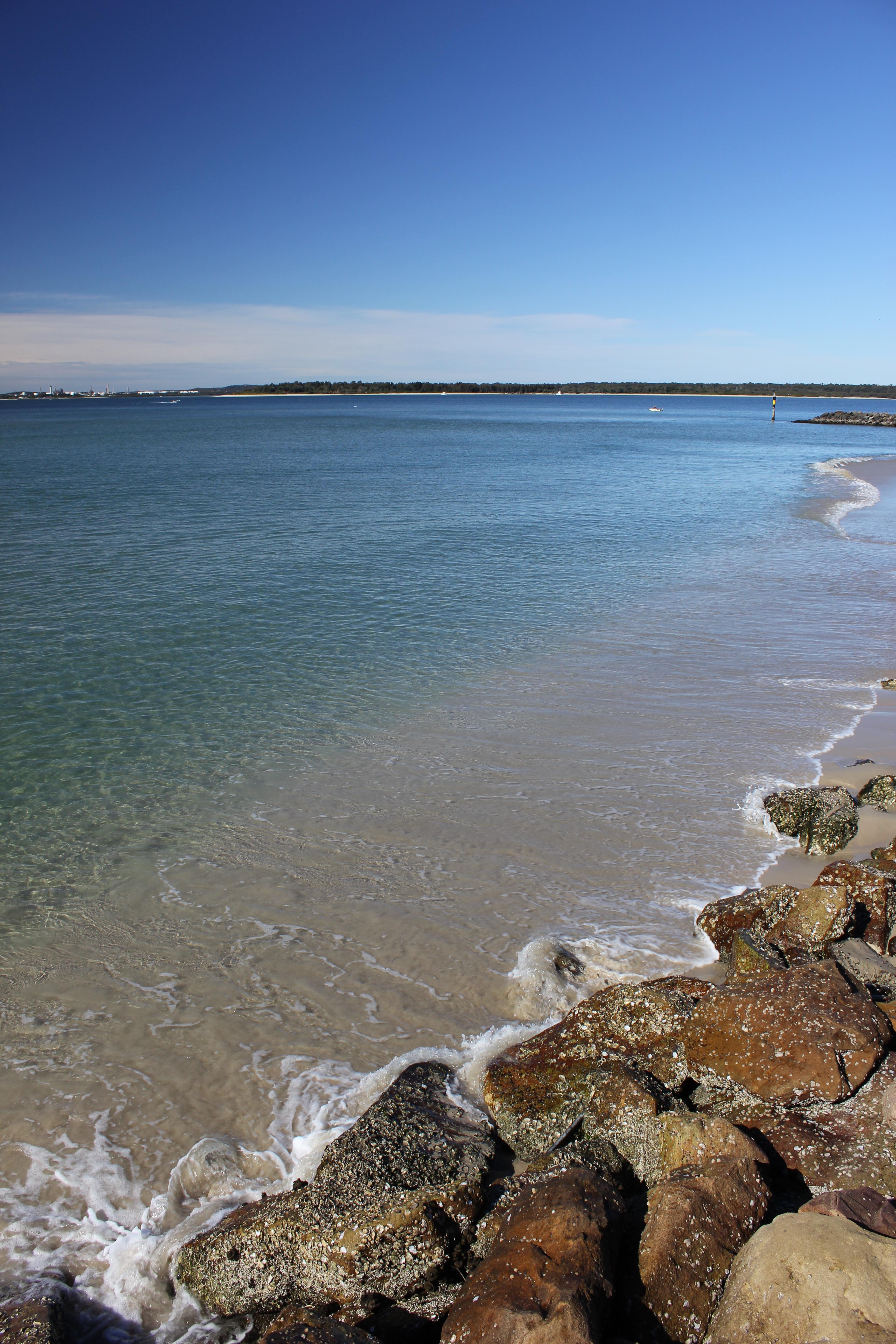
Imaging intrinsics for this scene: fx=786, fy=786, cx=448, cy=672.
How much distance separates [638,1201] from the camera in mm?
3801

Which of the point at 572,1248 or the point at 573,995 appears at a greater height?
the point at 572,1248

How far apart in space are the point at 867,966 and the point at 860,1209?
2276mm

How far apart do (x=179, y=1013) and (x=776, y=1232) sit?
166 inches

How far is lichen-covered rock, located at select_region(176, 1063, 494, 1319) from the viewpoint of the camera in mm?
3508

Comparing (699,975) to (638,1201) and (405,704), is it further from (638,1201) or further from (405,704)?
(405,704)

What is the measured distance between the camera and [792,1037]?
4324 millimetres

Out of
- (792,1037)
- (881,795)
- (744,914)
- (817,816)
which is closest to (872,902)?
(744,914)

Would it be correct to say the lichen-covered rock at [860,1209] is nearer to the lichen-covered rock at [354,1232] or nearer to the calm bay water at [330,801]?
the lichen-covered rock at [354,1232]

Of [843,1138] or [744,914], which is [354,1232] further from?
[744,914]

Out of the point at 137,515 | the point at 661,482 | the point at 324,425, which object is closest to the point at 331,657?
the point at 137,515

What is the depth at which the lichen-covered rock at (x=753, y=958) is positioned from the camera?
527 centimetres

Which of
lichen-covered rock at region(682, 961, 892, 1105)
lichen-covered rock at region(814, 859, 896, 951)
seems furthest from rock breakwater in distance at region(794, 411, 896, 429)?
lichen-covered rock at region(682, 961, 892, 1105)

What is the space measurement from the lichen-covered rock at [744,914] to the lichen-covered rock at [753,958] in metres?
0.27

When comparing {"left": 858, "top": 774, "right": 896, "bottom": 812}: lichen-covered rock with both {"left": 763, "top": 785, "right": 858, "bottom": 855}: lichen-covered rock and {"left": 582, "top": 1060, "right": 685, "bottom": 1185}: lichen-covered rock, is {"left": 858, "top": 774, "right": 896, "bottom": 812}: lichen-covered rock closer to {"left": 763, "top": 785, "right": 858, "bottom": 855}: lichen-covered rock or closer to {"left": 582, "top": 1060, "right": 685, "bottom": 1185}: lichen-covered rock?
{"left": 763, "top": 785, "right": 858, "bottom": 855}: lichen-covered rock
